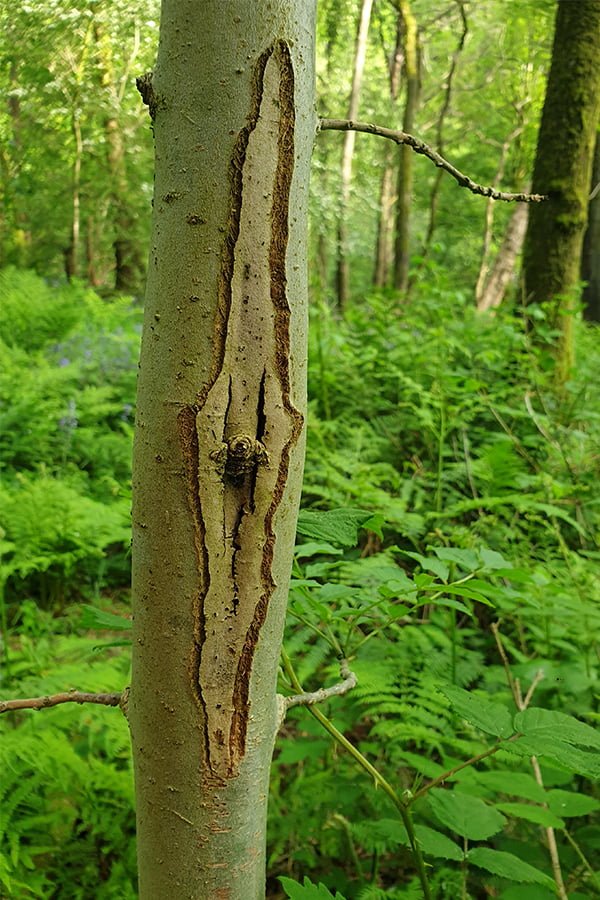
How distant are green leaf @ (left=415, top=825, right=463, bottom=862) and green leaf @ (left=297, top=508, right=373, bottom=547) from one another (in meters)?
0.52

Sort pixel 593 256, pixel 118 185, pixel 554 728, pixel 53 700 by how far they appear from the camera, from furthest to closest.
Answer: pixel 118 185 → pixel 593 256 → pixel 554 728 → pixel 53 700

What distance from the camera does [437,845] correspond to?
3.56 feet

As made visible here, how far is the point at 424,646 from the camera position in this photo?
6.04ft

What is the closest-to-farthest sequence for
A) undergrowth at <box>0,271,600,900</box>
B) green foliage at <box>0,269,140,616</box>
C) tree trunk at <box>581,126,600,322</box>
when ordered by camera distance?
undergrowth at <box>0,271,600,900</box>, green foliage at <box>0,269,140,616</box>, tree trunk at <box>581,126,600,322</box>

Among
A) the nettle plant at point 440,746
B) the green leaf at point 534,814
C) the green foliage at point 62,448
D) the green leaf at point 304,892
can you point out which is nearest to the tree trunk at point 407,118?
the green foliage at point 62,448

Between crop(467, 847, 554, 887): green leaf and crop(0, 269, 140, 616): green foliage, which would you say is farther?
crop(0, 269, 140, 616): green foliage

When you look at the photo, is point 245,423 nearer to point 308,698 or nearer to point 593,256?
point 308,698

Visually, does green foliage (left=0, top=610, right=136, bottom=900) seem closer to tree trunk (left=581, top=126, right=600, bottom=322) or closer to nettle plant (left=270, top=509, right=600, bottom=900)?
nettle plant (left=270, top=509, right=600, bottom=900)

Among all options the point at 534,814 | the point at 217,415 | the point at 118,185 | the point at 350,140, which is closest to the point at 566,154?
the point at 534,814

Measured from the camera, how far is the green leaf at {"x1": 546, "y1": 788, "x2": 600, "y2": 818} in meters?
1.25

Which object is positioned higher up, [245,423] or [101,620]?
[245,423]

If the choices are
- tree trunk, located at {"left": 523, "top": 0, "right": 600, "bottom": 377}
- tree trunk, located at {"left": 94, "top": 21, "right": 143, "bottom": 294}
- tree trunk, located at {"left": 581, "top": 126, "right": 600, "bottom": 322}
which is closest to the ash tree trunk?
tree trunk, located at {"left": 523, "top": 0, "right": 600, "bottom": 377}

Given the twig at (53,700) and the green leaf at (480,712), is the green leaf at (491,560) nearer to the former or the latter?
the green leaf at (480,712)

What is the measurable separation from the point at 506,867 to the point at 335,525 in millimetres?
612
